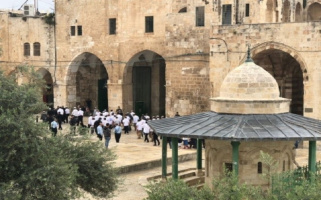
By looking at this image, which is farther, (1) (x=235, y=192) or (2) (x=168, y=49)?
(2) (x=168, y=49)

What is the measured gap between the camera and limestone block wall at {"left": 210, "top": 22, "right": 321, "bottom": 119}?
63.4ft

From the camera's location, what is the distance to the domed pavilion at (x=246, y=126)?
1070 cm

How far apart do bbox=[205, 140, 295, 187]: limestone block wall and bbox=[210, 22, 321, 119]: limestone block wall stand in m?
8.43

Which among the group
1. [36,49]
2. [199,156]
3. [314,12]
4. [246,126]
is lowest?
[199,156]

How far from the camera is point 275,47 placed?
20.0 m

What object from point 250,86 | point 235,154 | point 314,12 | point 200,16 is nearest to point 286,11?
point 314,12

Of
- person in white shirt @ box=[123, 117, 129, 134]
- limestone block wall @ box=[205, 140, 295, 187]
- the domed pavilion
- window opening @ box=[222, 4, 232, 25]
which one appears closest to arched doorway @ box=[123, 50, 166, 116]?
person in white shirt @ box=[123, 117, 129, 134]

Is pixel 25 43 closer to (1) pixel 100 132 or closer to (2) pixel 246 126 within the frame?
(1) pixel 100 132

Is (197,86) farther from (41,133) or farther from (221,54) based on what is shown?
(41,133)

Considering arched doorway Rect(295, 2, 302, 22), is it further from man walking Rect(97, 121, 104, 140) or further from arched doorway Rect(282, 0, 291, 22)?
man walking Rect(97, 121, 104, 140)

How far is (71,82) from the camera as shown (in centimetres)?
2966

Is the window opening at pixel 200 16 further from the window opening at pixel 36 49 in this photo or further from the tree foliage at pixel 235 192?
the tree foliage at pixel 235 192

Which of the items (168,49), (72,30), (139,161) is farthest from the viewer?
(72,30)

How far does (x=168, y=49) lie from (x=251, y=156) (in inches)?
548
